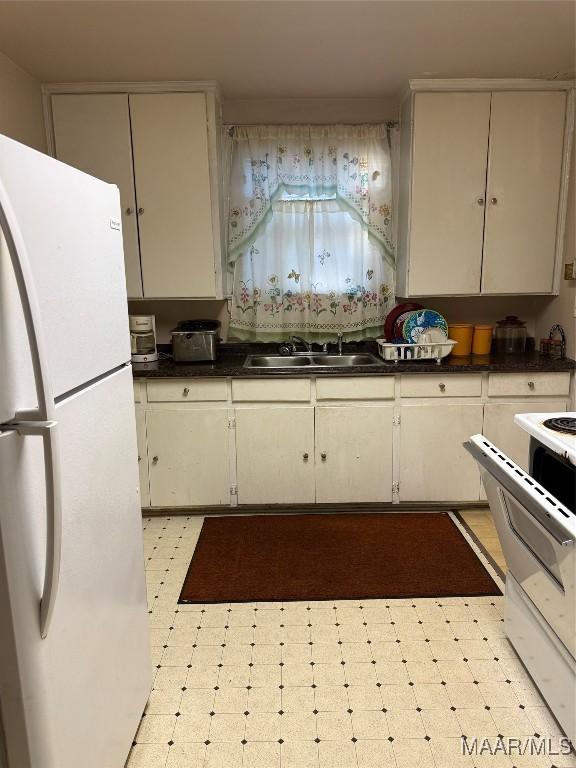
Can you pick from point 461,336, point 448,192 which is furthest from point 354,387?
point 448,192

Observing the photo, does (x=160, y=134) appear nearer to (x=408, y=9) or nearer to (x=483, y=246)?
(x=408, y=9)

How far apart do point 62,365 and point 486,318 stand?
9.83 ft

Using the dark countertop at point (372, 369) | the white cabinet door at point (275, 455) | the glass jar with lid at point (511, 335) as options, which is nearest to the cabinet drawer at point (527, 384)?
the dark countertop at point (372, 369)

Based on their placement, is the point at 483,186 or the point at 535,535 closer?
the point at 535,535

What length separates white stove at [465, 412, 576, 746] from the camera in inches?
52.7

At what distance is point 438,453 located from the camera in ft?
9.91

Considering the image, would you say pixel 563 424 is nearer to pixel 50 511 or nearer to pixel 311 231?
pixel 50 511

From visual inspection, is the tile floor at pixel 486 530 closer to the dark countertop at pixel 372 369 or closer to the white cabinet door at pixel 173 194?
the dark countertop at pixel 372 369

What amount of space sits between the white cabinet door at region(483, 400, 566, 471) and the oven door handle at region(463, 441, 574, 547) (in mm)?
1345

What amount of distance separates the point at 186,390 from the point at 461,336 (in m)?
1.66

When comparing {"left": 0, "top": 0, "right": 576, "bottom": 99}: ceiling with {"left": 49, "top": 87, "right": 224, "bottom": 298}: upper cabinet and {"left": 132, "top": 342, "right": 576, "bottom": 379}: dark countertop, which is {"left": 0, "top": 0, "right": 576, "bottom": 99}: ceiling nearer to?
{"left": 49, "top": 87, "right": 224, "bottom": 298}: upper cabinet

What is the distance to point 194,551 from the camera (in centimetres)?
271

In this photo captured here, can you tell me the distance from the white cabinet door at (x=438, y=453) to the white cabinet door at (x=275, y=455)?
540mm

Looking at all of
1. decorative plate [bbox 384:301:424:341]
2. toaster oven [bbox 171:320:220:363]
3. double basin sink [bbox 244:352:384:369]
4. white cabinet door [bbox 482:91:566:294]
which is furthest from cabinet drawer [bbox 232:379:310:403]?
white cabinet door [bbox 482:91:566:294]
